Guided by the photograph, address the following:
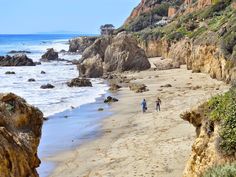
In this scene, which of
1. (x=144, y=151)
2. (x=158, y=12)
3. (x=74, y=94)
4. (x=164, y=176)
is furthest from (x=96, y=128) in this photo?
(x=158, y=12)

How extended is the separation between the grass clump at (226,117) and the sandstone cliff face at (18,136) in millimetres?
3935

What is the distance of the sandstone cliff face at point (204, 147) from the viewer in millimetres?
10185

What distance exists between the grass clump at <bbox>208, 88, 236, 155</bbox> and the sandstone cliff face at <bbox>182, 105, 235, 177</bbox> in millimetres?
139

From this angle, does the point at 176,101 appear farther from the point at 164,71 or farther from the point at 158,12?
the point at 158,12

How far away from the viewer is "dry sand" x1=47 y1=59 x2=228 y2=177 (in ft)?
53.9

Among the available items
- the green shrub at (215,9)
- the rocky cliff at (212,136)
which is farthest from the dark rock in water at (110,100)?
the green shrub at (215,9)

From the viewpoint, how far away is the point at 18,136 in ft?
33.0

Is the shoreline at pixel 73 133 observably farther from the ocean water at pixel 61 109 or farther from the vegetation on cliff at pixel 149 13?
the vegetation on cliff at pixel 149 13

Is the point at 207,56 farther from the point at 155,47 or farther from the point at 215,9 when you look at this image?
the point at 155,47

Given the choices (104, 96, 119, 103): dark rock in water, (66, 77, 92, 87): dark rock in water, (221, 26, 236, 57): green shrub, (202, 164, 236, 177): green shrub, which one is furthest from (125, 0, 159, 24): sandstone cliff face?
(202, 164, 236, 177): green shrub

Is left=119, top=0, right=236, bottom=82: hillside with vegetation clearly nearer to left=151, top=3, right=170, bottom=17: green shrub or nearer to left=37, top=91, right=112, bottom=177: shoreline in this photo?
left=37, top=91, right=112, bottom=177: shoreline

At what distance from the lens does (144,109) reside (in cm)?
2864

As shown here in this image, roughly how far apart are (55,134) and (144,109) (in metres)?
6.85

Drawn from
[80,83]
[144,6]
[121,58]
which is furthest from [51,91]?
[144,6]
